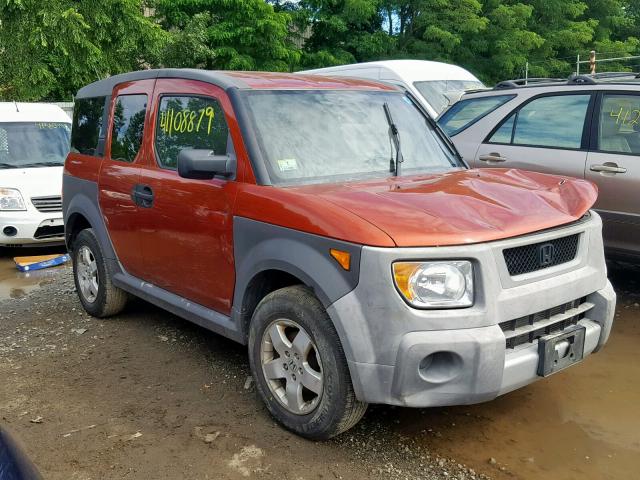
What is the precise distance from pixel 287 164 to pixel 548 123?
310 cm

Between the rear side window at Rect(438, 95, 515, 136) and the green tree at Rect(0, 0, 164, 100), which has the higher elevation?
the green tree at Rect(0, 0, 164, 100)

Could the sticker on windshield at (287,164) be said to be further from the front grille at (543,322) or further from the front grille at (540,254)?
the front grille at (543,322)

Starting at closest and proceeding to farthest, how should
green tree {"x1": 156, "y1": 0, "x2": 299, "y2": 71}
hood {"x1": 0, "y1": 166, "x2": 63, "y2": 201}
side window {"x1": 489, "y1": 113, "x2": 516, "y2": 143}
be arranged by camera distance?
side window {"x1": 489, "y1": 113, "x2": 516, "y2": 143}, hood {"x1": 0, "y1": 166, "x2": 63, "y2": 201}, green tree {"x1": 156, "y1": 0, "x2": 299, "y2": 71}

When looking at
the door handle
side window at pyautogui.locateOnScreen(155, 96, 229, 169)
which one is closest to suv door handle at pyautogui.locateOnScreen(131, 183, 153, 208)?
side window at pyautogui.locateOnScreen(155, 96, 229, 169)

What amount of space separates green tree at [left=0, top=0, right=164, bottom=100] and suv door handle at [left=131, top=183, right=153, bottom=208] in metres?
11.9

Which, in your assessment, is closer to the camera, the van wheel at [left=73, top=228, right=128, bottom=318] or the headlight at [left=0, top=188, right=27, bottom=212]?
the van wheel at [left=73, top=228, right=128, bottom=318]

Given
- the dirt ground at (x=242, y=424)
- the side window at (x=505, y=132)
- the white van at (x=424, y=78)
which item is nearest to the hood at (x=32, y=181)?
the dirt ground at (x=242, y=424)

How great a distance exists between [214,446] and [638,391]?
99.1 inches

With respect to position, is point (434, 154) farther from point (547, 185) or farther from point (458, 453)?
point (458, 453)

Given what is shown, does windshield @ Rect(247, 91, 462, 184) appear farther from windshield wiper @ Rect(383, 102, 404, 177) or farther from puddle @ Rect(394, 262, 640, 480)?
puddle @ Rect(394, 262, 640, 480)

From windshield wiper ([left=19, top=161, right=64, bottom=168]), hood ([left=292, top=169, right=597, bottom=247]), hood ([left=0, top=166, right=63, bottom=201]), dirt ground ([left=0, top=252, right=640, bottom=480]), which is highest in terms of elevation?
hood ([left=292, top=169, right=597, bottom=247])

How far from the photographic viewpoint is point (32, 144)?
9.20 metres

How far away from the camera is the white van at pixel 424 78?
414 inches

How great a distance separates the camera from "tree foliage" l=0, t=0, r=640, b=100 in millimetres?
15672
